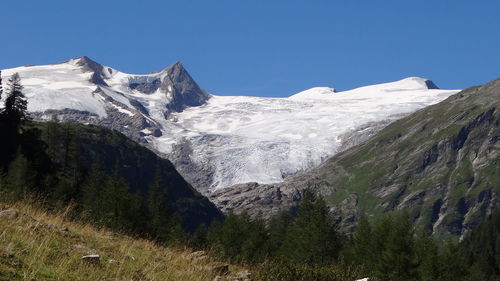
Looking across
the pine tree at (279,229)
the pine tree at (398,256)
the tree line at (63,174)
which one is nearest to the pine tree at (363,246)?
the pine tree at (398,256)

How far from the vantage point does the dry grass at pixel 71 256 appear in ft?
36.6

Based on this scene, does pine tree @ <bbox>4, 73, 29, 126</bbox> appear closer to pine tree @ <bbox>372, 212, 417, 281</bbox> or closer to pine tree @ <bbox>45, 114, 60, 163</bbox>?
pine tree @ <bbox>45, 114, 60, 163</bbox>

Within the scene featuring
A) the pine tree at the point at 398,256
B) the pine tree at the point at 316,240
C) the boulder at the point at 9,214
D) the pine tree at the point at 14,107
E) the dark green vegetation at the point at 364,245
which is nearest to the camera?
the boulder at the point at 9,214

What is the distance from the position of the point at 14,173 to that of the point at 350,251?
48260mm

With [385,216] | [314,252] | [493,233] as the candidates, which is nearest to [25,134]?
[314,252]

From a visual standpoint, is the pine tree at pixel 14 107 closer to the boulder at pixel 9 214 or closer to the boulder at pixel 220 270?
the boulder at pixel 9 214

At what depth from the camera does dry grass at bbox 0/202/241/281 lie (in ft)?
36.6

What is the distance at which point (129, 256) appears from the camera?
577 inches

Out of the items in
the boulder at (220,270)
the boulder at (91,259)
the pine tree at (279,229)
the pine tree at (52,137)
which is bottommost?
the pine tree at (279,229)

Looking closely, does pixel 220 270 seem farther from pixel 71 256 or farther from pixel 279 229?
pixel 279 229

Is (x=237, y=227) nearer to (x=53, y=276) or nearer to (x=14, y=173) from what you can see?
(x=14, y=173)

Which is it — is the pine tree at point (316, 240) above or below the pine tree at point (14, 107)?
below

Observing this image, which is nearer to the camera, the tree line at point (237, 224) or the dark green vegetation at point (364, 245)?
the tree line at point (237, 224)

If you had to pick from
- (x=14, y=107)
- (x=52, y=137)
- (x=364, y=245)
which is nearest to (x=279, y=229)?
(x=364, y=245)
